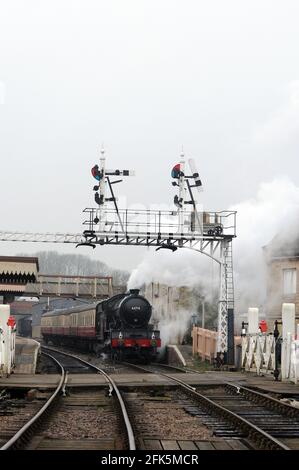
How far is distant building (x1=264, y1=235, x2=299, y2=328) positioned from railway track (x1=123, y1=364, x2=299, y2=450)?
14841 millimetres

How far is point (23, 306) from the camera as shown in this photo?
99.6 metres

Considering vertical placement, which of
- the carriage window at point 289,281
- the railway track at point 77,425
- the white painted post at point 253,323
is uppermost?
the carriage window at point 289,281

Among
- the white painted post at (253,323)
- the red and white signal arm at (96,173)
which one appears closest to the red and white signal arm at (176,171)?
the red and white signal arm at (96,173)

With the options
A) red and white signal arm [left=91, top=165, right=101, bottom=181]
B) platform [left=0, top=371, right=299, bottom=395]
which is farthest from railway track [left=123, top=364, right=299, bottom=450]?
red and white signal arm [left=91, top=165, right=101, bottom=181]

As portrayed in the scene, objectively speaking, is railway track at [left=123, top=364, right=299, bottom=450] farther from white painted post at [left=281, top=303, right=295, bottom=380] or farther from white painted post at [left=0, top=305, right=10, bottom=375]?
white painted post at [left=0, top=305, right=10, bottom=375]

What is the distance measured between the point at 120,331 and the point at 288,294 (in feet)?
26.9

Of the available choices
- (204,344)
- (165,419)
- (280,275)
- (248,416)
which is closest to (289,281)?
(280,275)

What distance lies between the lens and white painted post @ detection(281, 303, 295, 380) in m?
17.7

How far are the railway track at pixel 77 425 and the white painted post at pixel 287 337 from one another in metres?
5.30

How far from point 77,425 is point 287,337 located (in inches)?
354

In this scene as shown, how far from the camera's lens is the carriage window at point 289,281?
3045 centimetres

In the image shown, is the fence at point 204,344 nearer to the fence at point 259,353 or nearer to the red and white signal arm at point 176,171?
the fence at point 259,353

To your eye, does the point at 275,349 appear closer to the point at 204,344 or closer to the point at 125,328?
the point at 125,328
